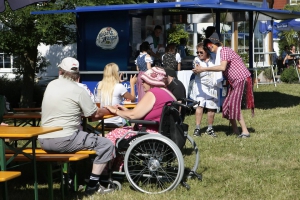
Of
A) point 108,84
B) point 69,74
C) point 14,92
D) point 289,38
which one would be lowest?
point 14,92

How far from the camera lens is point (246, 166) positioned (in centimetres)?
815

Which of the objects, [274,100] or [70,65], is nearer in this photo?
[70,65]

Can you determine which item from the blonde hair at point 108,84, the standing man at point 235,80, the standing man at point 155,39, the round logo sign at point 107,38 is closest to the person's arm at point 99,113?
the blonde hair at point 108,84

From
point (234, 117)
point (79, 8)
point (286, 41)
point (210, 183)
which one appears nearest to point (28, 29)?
point (79, 8)

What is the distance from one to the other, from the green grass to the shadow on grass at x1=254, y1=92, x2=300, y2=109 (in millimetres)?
2583

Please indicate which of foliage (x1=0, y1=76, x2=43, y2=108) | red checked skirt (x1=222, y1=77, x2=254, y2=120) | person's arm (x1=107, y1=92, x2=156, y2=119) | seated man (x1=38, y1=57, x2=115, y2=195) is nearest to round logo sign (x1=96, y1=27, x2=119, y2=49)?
foliage (x1=0, y1=76, x2=43, y2=108)

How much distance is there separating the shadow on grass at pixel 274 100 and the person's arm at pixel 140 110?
333 inches

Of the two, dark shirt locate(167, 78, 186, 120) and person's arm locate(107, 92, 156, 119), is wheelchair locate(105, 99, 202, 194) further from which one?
dark shirt locate(167, 78, 186, 120)

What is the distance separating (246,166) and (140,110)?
1.81m

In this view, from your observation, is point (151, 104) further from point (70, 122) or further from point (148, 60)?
point (148, 60)

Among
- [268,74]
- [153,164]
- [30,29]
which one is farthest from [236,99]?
[268,74]

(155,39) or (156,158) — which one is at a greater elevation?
(155,39)

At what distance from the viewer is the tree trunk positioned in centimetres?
1603

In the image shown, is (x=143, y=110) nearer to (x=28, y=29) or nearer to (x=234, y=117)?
(x=234, y=117)
